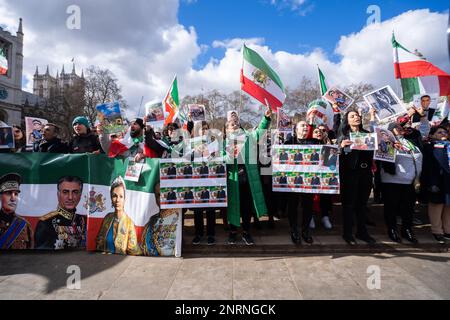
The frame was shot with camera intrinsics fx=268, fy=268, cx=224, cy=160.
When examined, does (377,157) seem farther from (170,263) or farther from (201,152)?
(170,263)

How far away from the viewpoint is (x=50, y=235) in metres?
4.44

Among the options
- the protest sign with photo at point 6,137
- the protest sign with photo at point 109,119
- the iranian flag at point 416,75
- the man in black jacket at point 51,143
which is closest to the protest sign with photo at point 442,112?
the iranian flag at point 416,75

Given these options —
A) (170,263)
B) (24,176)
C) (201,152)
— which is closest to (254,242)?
(170,263)

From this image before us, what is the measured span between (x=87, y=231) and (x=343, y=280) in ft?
12.8

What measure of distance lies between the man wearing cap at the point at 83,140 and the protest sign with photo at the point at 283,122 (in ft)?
11.7

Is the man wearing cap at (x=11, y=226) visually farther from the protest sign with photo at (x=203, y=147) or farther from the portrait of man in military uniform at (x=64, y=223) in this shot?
the protest sign with photo at (x=203, y=147)

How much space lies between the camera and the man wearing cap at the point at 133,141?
4461 millimetres

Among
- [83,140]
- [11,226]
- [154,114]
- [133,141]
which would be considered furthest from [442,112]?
[11,226]

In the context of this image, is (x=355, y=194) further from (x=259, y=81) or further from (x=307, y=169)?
(x=259, y=81)

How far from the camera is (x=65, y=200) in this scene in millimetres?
4465

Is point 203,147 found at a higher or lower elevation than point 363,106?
lower

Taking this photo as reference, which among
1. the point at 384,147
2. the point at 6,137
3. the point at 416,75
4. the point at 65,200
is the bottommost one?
the point at 65,200

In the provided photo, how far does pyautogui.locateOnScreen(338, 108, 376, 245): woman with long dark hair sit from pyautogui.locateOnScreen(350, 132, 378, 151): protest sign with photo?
0.09 meters

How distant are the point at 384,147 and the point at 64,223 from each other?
5453mm
